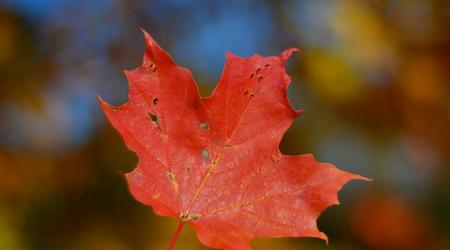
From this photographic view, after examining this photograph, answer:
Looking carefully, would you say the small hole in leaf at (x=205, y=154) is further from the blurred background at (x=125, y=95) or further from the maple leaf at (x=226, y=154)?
the blurred background at (x=125, y=95)

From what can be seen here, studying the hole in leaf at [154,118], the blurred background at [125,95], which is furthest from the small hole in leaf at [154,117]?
the blurred background at [125,95]

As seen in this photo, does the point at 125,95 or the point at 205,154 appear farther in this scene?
the point at 125,95

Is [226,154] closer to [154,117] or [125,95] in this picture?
[154,117]

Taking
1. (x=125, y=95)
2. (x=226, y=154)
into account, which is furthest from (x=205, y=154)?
(x=125, y=95)

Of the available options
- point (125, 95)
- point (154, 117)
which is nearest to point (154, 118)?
point (154, 117)

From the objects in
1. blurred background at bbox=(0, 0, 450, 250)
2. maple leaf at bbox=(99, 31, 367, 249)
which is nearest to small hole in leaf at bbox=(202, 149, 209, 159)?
maple leaf at bbox=(99, 31, 367, 249)

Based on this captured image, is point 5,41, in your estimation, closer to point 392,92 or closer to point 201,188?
point 392,92

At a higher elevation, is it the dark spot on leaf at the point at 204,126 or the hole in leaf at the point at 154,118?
the hole in leaf at the point at 154,118

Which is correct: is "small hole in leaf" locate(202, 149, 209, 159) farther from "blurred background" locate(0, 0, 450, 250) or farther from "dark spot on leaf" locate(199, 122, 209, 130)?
"blurred background" locate(0, 0, 450, 250)
